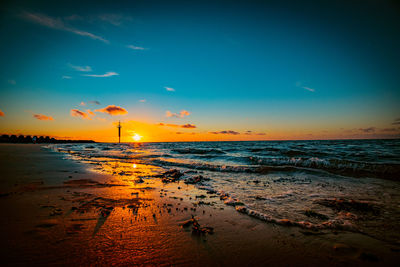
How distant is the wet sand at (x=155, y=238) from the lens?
3484 mm

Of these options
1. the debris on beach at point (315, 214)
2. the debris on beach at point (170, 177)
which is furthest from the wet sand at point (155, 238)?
the debris on beach at point (170, 177)

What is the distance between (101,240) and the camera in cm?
399

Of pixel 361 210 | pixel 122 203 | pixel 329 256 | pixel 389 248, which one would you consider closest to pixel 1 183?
pixel 122 203

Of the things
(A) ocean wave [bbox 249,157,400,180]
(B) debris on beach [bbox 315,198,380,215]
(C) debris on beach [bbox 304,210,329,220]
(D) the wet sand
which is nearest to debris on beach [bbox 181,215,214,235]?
(D) the wet sand

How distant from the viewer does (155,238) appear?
166 inches

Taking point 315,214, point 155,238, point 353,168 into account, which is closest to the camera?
point 155,238

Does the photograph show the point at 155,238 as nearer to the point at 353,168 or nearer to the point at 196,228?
the point at 196,228

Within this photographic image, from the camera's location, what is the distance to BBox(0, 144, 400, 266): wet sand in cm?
348

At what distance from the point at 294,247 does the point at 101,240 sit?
4474 millimetres

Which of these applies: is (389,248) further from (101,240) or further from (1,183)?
(1,183)

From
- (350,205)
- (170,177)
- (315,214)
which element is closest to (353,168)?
(350,205)

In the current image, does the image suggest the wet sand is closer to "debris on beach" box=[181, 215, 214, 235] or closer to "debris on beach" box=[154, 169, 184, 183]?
"debris on beach" box=[181, 215, 214, 235]

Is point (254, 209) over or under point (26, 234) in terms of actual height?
under

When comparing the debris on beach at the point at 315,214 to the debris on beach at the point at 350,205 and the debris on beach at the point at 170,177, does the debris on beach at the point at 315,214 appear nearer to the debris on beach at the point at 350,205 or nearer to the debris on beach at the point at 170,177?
the debris on beach at the point at 350,205
